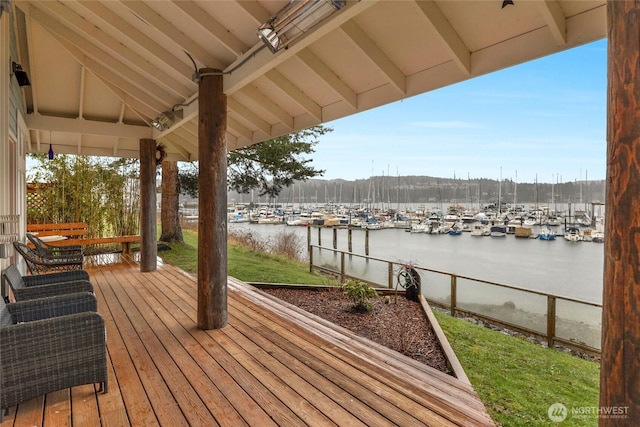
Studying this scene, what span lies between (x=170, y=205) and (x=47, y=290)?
329 inches

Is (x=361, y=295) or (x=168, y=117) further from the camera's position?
(x=361, y=295)

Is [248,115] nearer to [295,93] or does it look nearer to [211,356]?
[295,93]

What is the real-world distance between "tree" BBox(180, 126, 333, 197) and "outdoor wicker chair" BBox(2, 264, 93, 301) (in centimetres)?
708

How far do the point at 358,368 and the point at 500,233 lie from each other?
58.3 ft

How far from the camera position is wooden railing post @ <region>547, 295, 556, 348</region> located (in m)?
5.72

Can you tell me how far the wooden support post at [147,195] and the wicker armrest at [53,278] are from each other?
2.71 m

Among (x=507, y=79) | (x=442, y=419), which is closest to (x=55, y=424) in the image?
(x=442, y=419)

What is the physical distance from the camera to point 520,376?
4.56 meters

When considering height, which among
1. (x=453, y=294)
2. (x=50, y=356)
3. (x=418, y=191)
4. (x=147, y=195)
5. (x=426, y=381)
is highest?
(x=418, y=191)

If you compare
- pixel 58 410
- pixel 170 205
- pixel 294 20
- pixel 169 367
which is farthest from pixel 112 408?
pixel 170 205

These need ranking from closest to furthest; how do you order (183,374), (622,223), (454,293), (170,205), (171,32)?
(622,223) → (183,374) → (171,32) → (454,293) → (170,205)

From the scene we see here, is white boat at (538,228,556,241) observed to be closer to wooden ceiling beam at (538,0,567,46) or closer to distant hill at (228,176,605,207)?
distant hill at (228,176,605,207)

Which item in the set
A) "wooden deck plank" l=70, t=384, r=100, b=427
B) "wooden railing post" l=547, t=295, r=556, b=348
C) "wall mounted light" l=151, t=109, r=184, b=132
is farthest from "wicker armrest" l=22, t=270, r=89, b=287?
"wooden railing post" l=547, t=295, r=556, b=348

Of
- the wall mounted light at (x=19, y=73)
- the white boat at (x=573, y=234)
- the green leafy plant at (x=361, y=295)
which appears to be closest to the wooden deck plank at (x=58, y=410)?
the wall mounted light at (x=19, y=73)
